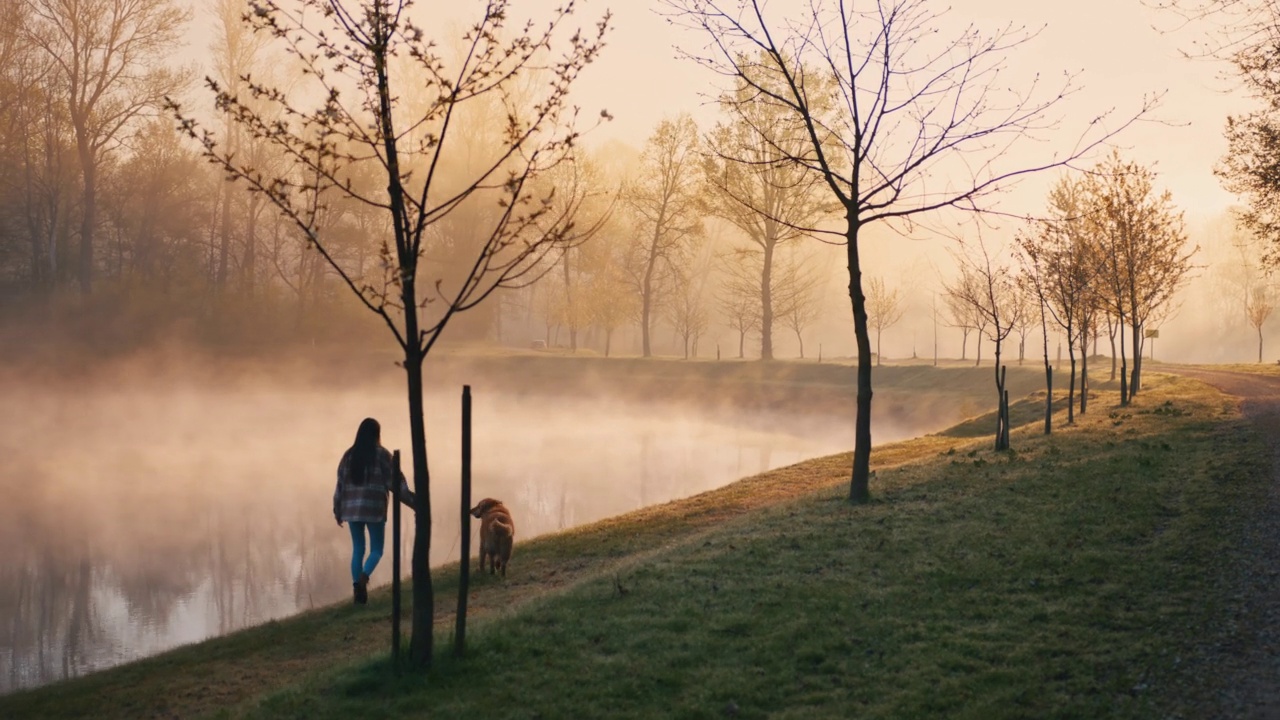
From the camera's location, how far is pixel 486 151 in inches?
2554

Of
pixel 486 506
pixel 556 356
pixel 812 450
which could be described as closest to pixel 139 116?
pixel 556 356

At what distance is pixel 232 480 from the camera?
Answer: 25000 mm

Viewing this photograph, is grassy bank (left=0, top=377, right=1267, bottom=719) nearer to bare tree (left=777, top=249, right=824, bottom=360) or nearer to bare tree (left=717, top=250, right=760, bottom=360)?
bare tree (left=717, top=250, right=760, bottom=360)

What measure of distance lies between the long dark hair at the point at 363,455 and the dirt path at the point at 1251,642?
29.0ft

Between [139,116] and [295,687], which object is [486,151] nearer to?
[139,116]

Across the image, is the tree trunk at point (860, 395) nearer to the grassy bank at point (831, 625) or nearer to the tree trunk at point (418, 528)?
the grassy bank at point (831, 625)

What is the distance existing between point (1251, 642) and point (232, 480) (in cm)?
2394

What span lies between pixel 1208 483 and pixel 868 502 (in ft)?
14.9

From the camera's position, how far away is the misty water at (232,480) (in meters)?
15.0

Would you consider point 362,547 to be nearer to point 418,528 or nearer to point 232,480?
point 418,528

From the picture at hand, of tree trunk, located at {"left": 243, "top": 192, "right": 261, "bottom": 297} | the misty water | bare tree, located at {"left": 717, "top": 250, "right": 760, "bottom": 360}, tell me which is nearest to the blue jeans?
the misty water

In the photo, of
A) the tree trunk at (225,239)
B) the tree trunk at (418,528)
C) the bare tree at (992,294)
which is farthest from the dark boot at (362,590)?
the tree trunk at (225,239)

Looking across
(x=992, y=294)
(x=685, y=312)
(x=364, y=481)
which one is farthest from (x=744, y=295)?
(x=364, y=481)

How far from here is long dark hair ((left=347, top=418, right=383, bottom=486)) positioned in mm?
11406
